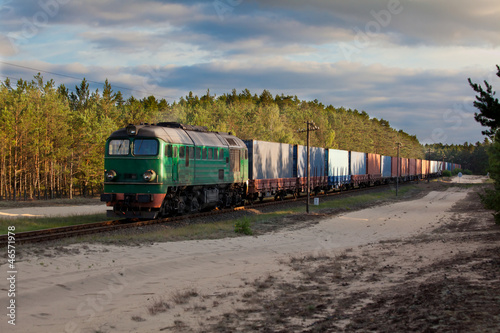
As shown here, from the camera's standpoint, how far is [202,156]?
2506 cm

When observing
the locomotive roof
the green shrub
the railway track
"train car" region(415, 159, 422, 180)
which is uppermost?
the locomotive roof

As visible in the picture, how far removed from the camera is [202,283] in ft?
39.6

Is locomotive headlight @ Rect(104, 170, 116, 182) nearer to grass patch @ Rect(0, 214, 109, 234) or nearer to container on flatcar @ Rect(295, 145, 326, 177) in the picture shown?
grass patch @ Rect(0, 214, 109, 234)

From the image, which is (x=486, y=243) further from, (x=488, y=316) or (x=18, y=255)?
(x=18, y=255)

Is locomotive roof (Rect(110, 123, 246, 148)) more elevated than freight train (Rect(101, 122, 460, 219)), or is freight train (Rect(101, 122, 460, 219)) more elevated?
locomotive roof (Rect(110, 123, 246, 148))

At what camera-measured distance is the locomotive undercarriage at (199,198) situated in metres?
23.1

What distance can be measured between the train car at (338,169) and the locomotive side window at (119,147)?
29.6 meters

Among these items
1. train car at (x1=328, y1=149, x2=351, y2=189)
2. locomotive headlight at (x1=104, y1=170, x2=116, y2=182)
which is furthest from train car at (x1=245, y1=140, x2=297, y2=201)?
locomotive headlight at (x1=104, y1=170, x2=116, y2=182)

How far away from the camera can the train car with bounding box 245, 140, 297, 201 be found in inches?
1320

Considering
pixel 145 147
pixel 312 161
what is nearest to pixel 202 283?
pixel 145 147

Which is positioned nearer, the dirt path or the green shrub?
the dirt path

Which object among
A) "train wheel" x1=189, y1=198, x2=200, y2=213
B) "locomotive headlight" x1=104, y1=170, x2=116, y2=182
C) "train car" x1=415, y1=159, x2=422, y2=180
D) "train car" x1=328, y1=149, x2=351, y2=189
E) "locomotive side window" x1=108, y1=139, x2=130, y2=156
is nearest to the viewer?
"locomotive headlight" x1=104, y1=170, x2=116, y2=182

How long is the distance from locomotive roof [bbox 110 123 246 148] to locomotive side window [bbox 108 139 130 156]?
29cm

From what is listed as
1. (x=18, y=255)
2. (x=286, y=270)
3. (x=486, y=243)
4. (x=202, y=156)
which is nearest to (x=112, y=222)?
(x=202, y=156)
